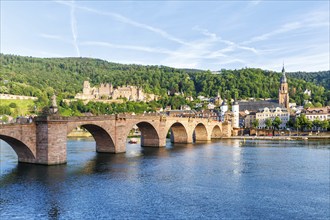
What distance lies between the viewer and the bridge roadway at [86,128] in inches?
1645

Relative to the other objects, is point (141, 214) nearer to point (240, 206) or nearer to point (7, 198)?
point (240, 206)

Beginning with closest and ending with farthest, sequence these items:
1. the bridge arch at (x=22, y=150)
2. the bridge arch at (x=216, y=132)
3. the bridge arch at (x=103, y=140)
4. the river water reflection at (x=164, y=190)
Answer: the river water reflection at (x=164, y=190), the bridge arch at (x=22, y=150), the bridge arch at (x=103, y=140), the bridge arch at (x=216, y=132)

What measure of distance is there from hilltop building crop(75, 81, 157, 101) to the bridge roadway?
102m

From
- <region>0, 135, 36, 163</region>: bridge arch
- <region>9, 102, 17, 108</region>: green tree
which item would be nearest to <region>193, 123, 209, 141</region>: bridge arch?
<region>0, 135, 36, 163</region>: bridge arch

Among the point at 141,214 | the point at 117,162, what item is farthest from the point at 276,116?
the point at 141,214

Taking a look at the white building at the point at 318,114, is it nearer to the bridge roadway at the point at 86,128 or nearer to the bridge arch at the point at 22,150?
the bridge roadway at the point at 86,128

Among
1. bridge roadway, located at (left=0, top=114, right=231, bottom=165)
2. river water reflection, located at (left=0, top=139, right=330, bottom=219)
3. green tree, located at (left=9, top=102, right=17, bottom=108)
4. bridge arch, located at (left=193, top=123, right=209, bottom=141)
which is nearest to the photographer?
river water reflection, located at (left=0, top=139, right=330, bottom=219)

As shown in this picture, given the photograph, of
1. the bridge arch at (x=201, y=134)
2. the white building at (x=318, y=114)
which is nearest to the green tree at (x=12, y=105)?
the bridge arch at (x=201, y=134)

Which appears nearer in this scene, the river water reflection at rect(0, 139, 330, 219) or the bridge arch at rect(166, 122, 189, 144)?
the river water reflection at rect(0, 139, 330, 219)

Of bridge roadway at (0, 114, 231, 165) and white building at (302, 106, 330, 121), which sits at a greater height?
white building at (302, 106, 330, 121)

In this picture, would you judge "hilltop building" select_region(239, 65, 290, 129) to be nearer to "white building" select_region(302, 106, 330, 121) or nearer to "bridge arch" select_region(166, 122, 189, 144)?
"white building" select_region(302, 106, 330, 121)

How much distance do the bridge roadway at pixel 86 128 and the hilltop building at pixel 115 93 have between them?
10183 cm

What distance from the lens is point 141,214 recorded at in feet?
85.9

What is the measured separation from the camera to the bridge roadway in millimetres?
41781
